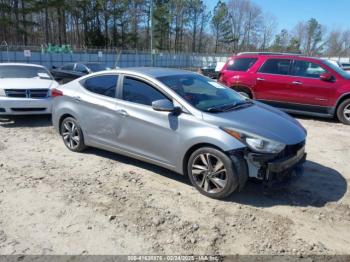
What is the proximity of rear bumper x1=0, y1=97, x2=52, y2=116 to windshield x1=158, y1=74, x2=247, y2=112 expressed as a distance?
15.0 feet

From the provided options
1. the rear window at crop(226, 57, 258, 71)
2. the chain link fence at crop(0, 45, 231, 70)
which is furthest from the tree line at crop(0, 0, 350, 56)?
the rear window at crop(226, 57, 258, 71)

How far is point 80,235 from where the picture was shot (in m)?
3.48

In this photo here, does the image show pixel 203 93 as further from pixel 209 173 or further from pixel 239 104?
pixel 209 173

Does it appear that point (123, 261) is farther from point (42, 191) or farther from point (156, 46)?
point (156, 46)

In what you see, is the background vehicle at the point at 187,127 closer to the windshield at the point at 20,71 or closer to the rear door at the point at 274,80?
the windshield at the point at 20,71

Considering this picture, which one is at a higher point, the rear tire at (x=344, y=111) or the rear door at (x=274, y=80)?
the rear door at (x=274, y=80)

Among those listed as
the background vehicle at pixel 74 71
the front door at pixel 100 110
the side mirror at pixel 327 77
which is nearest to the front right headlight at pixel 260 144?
the front door at pixel 100 110

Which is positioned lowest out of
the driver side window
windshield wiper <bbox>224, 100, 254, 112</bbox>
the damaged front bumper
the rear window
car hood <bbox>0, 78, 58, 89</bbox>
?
the damaged front bumper

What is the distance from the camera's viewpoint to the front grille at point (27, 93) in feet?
26.6

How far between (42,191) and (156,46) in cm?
6494

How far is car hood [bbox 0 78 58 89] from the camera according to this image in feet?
27.0

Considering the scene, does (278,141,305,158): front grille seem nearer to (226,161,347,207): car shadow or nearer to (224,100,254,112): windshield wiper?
(226,161,347,207): car shadow

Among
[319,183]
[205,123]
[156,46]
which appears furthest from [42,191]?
[156,46]

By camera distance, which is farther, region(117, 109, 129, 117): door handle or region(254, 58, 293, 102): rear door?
region(254, 58, 293, 102): rear door
